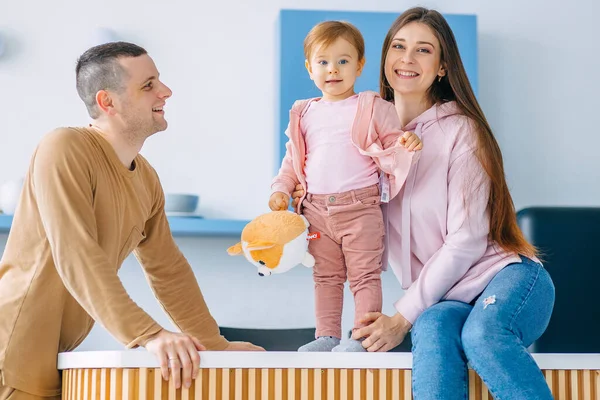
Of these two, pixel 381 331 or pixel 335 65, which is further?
pixel 335 65

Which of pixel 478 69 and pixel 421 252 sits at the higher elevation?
pixel 478 69

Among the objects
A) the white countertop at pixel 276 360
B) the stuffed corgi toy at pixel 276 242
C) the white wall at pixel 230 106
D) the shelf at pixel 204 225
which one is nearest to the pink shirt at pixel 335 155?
the stuffed corgi toy at pixel 276 242

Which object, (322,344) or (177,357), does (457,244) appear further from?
(177,357)

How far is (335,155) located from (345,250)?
0.22 m

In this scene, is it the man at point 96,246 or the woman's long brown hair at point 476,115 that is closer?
the man at point 96,246

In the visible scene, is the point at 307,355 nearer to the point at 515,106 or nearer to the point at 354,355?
the point at 354,355

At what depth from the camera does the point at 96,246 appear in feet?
5.40

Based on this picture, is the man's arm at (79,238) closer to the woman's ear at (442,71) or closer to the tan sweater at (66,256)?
the tan sweater at (66,256)

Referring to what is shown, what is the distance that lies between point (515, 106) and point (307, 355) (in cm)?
237

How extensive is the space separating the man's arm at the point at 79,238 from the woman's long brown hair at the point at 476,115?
0.76 metres

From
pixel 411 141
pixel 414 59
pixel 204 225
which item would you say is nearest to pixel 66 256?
pixel 411 141

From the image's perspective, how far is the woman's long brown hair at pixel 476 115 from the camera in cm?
183

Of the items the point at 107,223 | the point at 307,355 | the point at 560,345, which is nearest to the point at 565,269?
the point at 560,345

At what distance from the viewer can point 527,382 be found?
154cm
